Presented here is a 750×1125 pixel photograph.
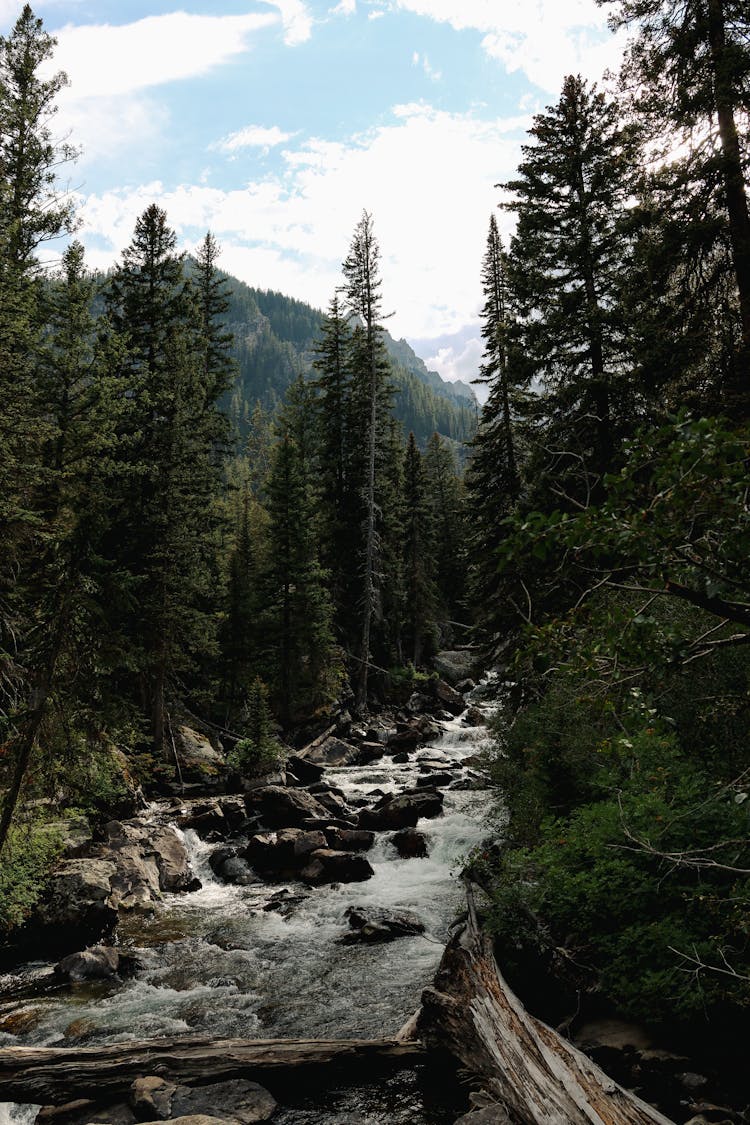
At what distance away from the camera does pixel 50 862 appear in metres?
12.0

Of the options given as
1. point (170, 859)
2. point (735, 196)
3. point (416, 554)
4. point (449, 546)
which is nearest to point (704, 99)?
point (735, 196)

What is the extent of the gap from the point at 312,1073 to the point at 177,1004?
352 centimetres

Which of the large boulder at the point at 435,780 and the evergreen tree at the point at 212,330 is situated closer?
the large boulder at the point at 435,780

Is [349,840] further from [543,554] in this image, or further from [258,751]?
[543,554]

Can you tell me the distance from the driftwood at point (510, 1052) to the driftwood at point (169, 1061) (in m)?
0.75

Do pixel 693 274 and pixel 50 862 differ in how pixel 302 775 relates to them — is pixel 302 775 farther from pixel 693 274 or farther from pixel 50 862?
pixel 693 274

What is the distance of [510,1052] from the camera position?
5512 millimetres

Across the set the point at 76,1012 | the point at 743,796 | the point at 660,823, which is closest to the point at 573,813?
the point at 660,823

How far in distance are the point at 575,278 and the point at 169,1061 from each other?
15.9m

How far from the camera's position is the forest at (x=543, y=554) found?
3432 millimetres

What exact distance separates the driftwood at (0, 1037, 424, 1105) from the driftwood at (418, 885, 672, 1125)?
75 centimetres

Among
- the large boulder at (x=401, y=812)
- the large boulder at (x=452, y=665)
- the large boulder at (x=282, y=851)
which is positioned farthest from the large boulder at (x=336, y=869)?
the large boulder at (x=452, y=665)

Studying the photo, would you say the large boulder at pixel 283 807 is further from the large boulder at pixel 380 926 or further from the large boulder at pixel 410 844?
the large boulder at pixel 380 926

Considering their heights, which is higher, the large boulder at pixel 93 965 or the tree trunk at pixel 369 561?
the tree trunk at pixel 369 561
